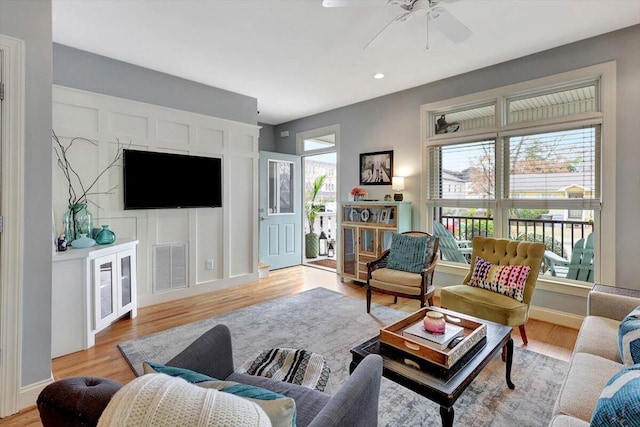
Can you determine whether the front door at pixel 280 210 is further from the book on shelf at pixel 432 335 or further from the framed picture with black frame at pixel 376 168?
the book on shelf at pixel 432 335

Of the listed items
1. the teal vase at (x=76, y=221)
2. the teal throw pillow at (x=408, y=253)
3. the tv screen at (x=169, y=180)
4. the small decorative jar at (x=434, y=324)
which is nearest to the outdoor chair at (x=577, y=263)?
the teal throw pillow at (x=408, y=253)

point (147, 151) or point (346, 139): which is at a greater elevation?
point (346, 139)

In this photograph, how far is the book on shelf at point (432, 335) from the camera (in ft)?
5.56

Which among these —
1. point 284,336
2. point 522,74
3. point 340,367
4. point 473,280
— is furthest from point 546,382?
point 522,74

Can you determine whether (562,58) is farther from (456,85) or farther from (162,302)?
(162,302)

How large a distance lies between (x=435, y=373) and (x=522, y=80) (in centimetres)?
333

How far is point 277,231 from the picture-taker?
5.69 metres

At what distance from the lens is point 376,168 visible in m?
4.79

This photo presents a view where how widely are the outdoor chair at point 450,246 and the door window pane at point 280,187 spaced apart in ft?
9.06

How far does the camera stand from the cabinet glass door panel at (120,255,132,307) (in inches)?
124

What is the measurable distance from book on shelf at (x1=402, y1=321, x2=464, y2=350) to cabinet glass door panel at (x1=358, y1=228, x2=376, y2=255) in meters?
2.49

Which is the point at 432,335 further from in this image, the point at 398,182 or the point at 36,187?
the point at 398,182

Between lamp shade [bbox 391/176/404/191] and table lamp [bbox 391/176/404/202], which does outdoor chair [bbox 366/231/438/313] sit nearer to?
table lamp [bbox 391/176/404/202]

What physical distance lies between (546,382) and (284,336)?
6.62 ft
